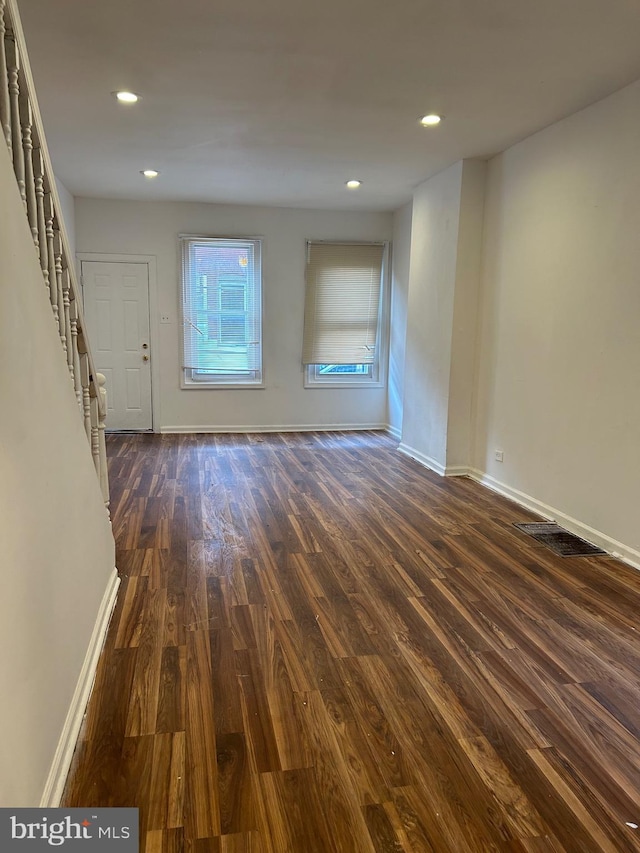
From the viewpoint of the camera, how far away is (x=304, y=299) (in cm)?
686

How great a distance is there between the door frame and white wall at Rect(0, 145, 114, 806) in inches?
186

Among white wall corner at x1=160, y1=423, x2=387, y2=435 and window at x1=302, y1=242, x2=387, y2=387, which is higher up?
window at x1=302, y1=242, x2=387, y2=387

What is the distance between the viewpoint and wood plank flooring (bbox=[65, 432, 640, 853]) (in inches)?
58.3

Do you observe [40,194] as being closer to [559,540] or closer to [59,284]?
[59,284]

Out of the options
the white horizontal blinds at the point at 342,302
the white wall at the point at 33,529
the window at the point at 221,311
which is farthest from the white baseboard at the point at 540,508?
the white wall at the point at 33,529

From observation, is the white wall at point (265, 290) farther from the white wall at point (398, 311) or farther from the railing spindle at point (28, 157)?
the railing spindle at point (28, 157)

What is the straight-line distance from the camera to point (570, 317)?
3676 mm

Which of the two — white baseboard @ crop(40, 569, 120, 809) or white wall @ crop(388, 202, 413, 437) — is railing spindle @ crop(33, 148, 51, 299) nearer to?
white baseboard @ crop(40, 569, 120, 809)

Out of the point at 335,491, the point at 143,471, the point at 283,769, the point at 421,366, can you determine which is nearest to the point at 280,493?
the point at 335,491

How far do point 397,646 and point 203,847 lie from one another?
111cm

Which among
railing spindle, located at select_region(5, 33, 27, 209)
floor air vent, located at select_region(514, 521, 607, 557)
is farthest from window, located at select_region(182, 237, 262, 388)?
railing spindle, located at select_region(5, 33, 27, 209)

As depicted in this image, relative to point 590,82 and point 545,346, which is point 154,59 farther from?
point 545,346

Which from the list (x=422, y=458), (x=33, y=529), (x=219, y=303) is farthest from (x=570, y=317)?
(x=219, y=303)

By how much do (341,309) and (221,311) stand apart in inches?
58.3
